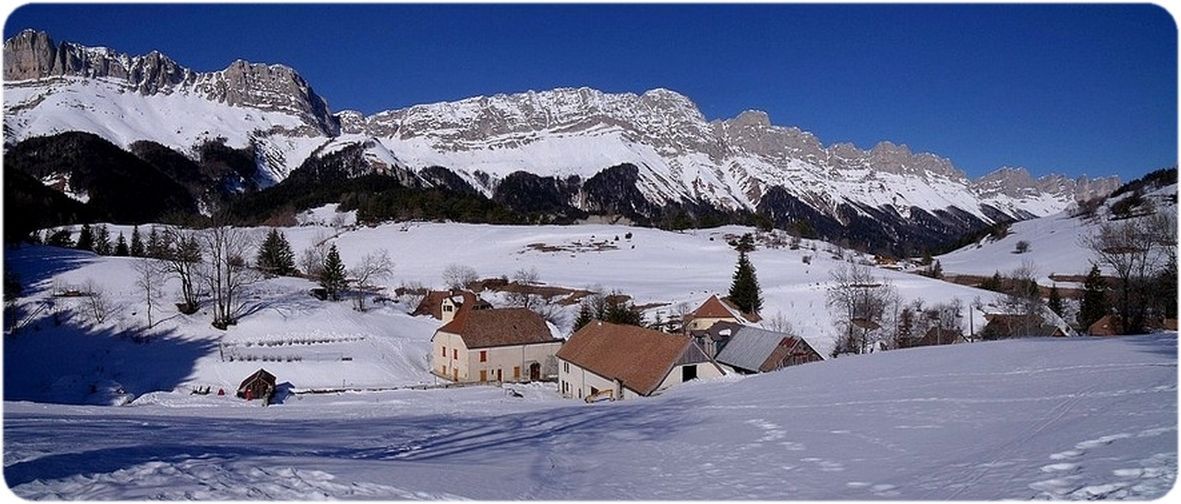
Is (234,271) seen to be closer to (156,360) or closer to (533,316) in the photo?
(156,360)

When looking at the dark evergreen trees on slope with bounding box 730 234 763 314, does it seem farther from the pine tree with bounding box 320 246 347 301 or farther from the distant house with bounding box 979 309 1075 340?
the pine tree with bounding box 320 246 347 301

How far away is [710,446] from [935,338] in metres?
44.3

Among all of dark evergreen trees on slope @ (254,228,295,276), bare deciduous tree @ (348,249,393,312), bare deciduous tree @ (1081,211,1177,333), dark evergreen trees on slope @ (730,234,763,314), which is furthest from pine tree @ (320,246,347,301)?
bare deciduous tree @ (1081,211,1177,333)

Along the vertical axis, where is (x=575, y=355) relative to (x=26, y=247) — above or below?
below

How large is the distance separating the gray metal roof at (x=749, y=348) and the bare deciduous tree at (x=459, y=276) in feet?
146

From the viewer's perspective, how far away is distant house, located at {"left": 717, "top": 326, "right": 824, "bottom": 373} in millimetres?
31484

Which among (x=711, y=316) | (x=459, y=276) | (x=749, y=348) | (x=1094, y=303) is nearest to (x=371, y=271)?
(x=459, y=276)

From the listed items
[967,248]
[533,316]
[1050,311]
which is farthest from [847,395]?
[967,248]

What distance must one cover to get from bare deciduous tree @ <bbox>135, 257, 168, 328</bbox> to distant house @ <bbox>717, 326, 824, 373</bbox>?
35294 mm

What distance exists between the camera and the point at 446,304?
171 feet

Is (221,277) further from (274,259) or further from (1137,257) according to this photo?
(1137,257)

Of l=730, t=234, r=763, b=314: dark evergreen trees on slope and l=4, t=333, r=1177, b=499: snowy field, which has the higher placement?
l=730, t=234, r=763, b=314: dark evergreen trees on slope

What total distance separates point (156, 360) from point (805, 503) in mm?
37340

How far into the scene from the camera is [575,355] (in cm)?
3391
